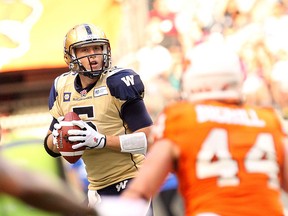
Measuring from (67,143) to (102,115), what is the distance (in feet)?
0.87

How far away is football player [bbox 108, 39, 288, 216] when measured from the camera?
3049 mm

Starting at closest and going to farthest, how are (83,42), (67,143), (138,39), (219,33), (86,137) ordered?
(86,137) → (67,143) → (83,42) → (219,33) → (138,39)

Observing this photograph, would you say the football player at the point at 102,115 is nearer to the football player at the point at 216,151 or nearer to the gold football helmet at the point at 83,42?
the gold football helmet at the point at 83,42

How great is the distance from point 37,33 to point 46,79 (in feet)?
2.82

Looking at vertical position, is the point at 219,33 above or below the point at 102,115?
above

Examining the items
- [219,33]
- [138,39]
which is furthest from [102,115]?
[138,39]

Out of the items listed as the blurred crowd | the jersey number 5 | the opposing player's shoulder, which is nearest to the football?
the opposing player's shoulder

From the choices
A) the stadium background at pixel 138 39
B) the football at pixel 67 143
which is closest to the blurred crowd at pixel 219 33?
the stadium background at pixel 138 39

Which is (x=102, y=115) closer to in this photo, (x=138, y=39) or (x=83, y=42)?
(x=83, y=42)

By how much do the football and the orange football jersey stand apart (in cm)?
183

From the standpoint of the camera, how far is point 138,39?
15.9 meters

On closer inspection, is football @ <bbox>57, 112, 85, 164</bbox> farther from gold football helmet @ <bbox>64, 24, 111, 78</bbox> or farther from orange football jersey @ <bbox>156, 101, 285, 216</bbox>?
orange football jersey @ <bbox>156, 101, 285, 216</bbox>

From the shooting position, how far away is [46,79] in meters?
15.4

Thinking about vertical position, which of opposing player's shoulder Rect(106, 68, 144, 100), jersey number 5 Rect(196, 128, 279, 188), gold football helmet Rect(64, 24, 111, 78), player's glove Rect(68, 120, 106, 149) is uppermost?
gold football helmet Rect(64, 24, 111, 78)
